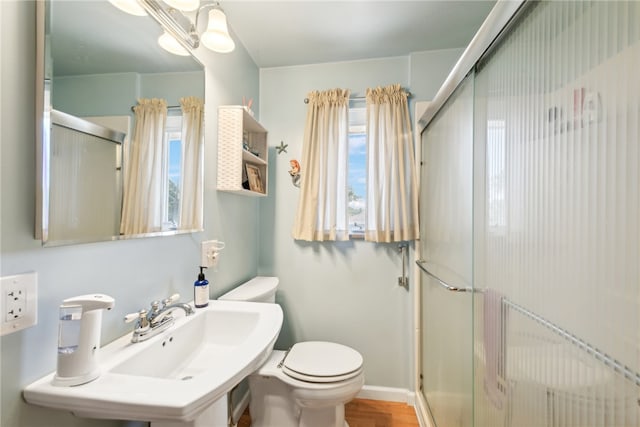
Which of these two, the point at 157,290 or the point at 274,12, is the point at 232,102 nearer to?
the point at 274,12

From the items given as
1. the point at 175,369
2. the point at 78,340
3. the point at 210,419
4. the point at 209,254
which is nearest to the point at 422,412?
the point at 210,419

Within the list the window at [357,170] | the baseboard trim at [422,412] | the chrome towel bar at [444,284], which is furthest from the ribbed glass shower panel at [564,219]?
the window at [357,170]

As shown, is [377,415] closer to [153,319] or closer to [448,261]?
[448,261]

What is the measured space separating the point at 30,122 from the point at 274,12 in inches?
53.2

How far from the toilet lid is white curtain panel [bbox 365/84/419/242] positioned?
75 cm

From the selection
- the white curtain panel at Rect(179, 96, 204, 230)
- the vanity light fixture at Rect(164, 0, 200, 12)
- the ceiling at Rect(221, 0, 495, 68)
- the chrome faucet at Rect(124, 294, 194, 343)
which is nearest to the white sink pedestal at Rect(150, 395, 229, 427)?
the chrome faucet at Rect(124, 294, 194, 343)

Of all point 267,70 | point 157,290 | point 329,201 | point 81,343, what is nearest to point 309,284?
point 329,201

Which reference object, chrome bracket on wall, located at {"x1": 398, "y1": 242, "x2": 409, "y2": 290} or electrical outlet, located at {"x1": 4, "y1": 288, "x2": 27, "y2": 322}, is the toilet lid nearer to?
chrome bracket on wall, located at {"x1": 398, "y1": 242, "x2": 409, "y2": 290}

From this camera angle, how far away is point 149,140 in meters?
0.99

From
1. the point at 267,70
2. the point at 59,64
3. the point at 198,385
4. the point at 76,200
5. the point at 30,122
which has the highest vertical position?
the point at 267,70

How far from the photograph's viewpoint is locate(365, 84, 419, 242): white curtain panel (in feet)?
6.09

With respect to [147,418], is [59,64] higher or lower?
higher

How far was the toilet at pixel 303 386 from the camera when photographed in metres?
1.37

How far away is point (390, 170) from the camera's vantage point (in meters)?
1.88
